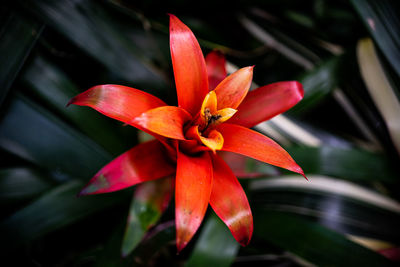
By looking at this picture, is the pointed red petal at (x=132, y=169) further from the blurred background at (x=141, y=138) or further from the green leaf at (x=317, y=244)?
the green leaf at (x=317, y=244)

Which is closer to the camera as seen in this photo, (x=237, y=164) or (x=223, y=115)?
(x=223, y=115)

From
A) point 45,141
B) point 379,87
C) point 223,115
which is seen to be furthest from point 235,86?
point 379,87

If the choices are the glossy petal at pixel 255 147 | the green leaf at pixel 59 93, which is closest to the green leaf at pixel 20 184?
the green leaf at pixel 59 93

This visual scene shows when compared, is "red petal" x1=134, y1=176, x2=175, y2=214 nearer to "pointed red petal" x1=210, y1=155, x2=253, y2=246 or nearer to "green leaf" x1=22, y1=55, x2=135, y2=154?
"pointed red petal" x1=210, y1=155, x2=253, y2=246

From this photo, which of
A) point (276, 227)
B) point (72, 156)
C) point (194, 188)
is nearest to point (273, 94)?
point (194, 188)

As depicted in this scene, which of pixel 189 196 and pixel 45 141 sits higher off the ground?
pixel 189 196

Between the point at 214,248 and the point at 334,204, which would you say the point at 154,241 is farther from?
the point at 334,204

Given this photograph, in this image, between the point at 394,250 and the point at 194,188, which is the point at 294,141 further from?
the point at 194,188
